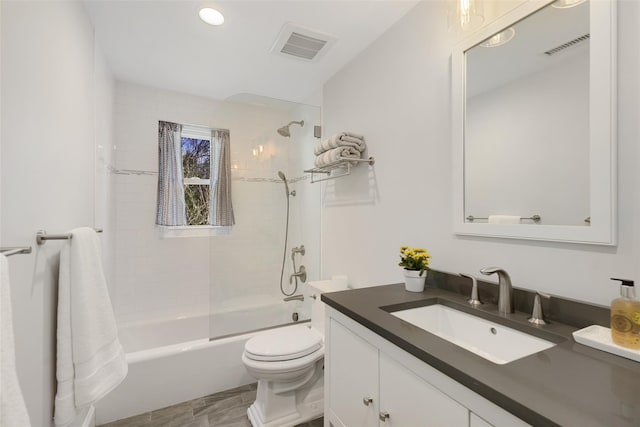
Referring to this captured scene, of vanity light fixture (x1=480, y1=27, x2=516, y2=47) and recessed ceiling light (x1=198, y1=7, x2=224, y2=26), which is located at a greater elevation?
recessed ceiling light (x1=198, y1=7, x2=224, y2=26)

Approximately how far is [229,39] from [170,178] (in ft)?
4.79

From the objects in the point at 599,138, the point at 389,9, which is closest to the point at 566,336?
the point at 599,138

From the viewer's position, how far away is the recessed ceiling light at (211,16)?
1.62m

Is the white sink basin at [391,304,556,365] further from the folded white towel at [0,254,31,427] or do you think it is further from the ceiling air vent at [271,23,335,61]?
the ceiling air vent at [271,23,335,61]

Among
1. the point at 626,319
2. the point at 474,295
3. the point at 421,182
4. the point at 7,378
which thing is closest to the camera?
the point at 7,378

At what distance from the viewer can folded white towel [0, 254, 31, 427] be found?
1.86ft

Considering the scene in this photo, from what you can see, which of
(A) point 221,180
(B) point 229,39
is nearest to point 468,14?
(B) point 229,39

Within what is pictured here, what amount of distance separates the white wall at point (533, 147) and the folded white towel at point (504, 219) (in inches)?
0.6

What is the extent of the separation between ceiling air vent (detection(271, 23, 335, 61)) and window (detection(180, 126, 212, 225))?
133 cm

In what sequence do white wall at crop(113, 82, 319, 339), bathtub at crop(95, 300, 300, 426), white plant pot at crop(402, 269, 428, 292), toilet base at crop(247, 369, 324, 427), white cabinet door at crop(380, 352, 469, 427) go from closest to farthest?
white cabinet door at crop(380, 352, 469, 427), white plant pot at crop(402, 269, 428, 292), toilet base at crop(247, 369, 324, 427), bathtub at crop(95, 300, 300, 426), white wall at crop(113, 82, 319, 339)

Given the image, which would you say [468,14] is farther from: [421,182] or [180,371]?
[180,371]

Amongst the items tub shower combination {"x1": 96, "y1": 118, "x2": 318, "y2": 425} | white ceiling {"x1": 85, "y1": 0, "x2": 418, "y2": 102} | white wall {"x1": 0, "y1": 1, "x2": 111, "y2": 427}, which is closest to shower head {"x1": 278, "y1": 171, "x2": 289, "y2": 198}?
tub shower combination {"x1": 96, "y1": 118, "x2": 318, "y2": 425}

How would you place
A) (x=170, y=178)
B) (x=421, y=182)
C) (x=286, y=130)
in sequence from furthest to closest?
(x=170, y=178) → (x=286, y=130) → (x=421, y=182)

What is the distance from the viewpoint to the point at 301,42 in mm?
1929
